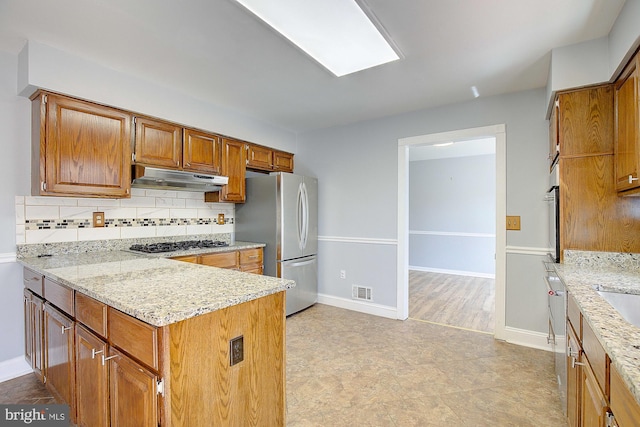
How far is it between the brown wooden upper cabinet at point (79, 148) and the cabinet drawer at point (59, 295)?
0.77 m

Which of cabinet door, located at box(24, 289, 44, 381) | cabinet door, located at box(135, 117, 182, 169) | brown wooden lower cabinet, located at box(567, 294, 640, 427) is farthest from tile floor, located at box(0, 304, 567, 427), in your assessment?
cabinet door, located at box(135, 117, 182, 169)

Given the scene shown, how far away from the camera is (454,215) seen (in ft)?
20.7

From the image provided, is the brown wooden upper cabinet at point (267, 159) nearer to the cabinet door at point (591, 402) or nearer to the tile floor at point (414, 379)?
the tile floor at point (414, 379)

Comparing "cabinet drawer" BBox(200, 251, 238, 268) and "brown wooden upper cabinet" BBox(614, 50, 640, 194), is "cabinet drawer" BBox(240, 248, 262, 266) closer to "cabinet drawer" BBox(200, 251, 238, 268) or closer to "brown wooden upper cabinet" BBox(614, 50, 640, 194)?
"cabinet drawer" BBox(200, 251, 238, 268)

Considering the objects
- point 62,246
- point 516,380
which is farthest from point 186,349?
point 516,380

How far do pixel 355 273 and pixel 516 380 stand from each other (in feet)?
6.51

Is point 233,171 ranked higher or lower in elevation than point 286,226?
higher

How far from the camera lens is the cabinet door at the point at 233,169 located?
341 cm

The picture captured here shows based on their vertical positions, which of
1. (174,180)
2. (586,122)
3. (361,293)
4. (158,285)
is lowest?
(361,293)

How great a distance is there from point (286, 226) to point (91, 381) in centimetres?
237

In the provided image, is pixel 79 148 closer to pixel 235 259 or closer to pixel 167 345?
pixel 235 259

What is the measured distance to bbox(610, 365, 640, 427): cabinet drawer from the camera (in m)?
0.75

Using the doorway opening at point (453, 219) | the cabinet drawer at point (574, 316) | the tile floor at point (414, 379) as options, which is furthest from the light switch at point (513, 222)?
the doorway opening at point (453, 219)

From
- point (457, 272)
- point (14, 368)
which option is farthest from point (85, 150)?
point (457, 272)
